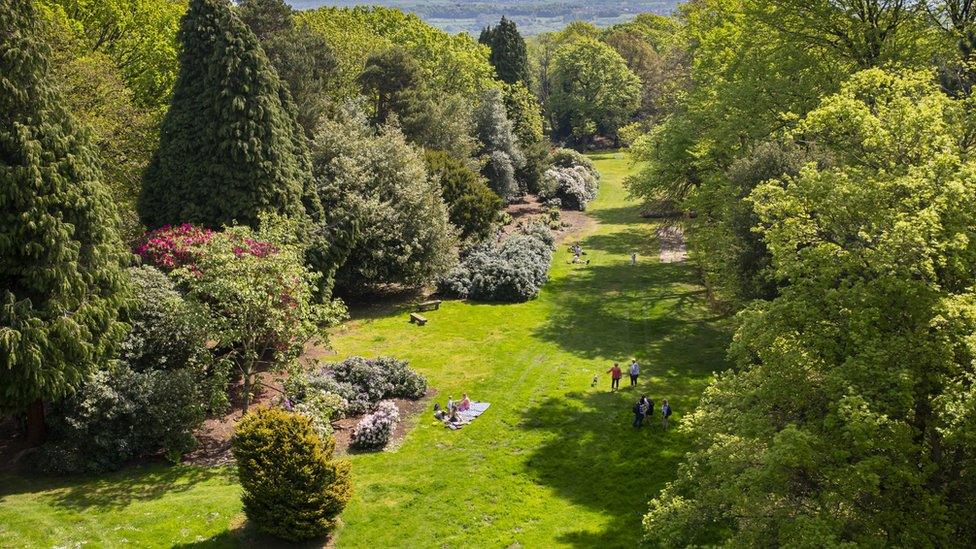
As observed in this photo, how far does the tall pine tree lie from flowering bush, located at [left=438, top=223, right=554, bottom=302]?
13.5 meters

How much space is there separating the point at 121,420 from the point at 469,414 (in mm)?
12563

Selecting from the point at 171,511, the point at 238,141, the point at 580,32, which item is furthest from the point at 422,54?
the point at 580,32

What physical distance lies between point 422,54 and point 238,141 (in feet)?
128

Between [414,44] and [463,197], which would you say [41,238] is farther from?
[414,44]

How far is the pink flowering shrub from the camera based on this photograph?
91.8ft

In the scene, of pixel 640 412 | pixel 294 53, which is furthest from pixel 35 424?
pixel 294 53

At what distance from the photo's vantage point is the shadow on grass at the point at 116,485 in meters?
21.3

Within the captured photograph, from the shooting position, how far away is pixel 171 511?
68.6ft

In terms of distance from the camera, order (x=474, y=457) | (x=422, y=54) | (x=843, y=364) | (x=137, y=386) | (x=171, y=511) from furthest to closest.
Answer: (x=422, y=54) → (x=474, y=457) → (x=137, y=386) → (x=171, y=511) → (x=843, y=364)

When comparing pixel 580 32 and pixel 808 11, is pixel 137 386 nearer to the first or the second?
pixel 808 11

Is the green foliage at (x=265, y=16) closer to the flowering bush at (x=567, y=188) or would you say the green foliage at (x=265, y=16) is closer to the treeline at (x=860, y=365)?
the flowering bush at (x=567, y=188)

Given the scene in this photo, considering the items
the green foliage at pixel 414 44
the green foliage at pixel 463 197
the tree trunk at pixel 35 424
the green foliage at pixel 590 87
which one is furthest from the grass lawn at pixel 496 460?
the green foliage at pixel 590 87

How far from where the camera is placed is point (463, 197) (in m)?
48.5

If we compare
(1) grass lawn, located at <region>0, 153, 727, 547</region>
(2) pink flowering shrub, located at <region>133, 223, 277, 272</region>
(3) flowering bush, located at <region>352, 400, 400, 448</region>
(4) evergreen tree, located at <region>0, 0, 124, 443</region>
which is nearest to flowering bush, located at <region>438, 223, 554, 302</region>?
(1) grass lawn, located at <region>0, 153, 727, 547</region>
